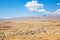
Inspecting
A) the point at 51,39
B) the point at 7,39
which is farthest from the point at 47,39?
the point at 7,39

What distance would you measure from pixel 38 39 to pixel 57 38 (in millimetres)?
2003

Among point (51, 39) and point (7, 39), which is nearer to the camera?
point (51, 39)

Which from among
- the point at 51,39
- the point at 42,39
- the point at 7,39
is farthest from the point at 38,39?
the point at 7,39

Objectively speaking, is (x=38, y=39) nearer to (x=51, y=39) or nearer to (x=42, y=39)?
(x=42, y=39)

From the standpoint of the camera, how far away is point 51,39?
13695mm

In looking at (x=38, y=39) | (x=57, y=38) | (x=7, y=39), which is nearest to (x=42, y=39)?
(x=38, y=39)

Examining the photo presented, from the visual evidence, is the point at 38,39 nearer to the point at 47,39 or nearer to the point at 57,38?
the point at 47,39

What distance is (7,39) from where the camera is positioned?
1467 cm

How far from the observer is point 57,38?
46.4ft

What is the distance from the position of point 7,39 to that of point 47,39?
13.9 ft

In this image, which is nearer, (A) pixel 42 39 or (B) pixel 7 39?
(A) pixel 42 39

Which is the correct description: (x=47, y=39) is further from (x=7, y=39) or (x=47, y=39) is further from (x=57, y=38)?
(x=7, y=39)

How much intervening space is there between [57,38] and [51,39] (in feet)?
2.69

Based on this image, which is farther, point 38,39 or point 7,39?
point 7,39
